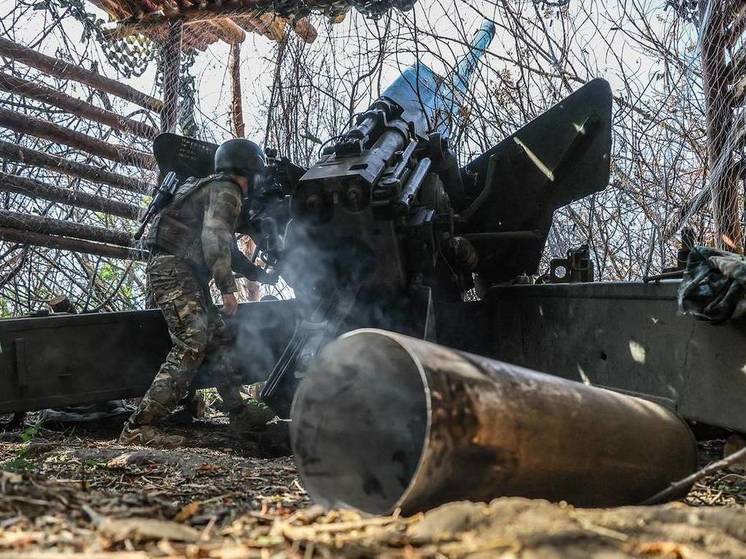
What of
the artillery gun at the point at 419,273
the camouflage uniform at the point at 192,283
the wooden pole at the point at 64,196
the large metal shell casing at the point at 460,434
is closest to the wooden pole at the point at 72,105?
the wooden pole at the point at 64,196

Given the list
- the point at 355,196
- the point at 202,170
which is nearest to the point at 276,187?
the point at 202,170

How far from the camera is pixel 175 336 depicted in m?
5.34

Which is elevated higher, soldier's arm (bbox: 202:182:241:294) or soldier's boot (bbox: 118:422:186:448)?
soldier's arm (bbox: 202:182:241:294)

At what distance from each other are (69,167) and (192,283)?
358 centimetres

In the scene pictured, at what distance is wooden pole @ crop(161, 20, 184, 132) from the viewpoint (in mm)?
8164

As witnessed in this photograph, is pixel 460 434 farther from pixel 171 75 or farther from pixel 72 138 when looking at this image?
pixel 72 138

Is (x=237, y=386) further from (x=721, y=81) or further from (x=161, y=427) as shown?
(x=721, y=81)

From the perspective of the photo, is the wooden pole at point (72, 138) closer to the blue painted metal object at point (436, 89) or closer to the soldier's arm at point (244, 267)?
the soldier's arm at point (244, 267)

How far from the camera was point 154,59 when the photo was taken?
8508 millimetres

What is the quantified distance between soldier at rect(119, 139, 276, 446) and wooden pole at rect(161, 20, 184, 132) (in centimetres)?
286

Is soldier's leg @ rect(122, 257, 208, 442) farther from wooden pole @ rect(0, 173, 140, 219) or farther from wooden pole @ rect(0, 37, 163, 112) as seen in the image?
wooden pole @ rect(0, 37, 163, 112)

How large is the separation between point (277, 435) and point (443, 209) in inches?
83.5

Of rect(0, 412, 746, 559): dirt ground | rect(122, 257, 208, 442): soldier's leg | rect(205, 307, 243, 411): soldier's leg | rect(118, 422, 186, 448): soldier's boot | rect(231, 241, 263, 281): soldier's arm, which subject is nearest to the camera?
rect(0, 412, 746, 559): dirt ground

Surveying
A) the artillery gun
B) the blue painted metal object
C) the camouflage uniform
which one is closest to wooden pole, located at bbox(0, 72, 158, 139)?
the artillery gun
